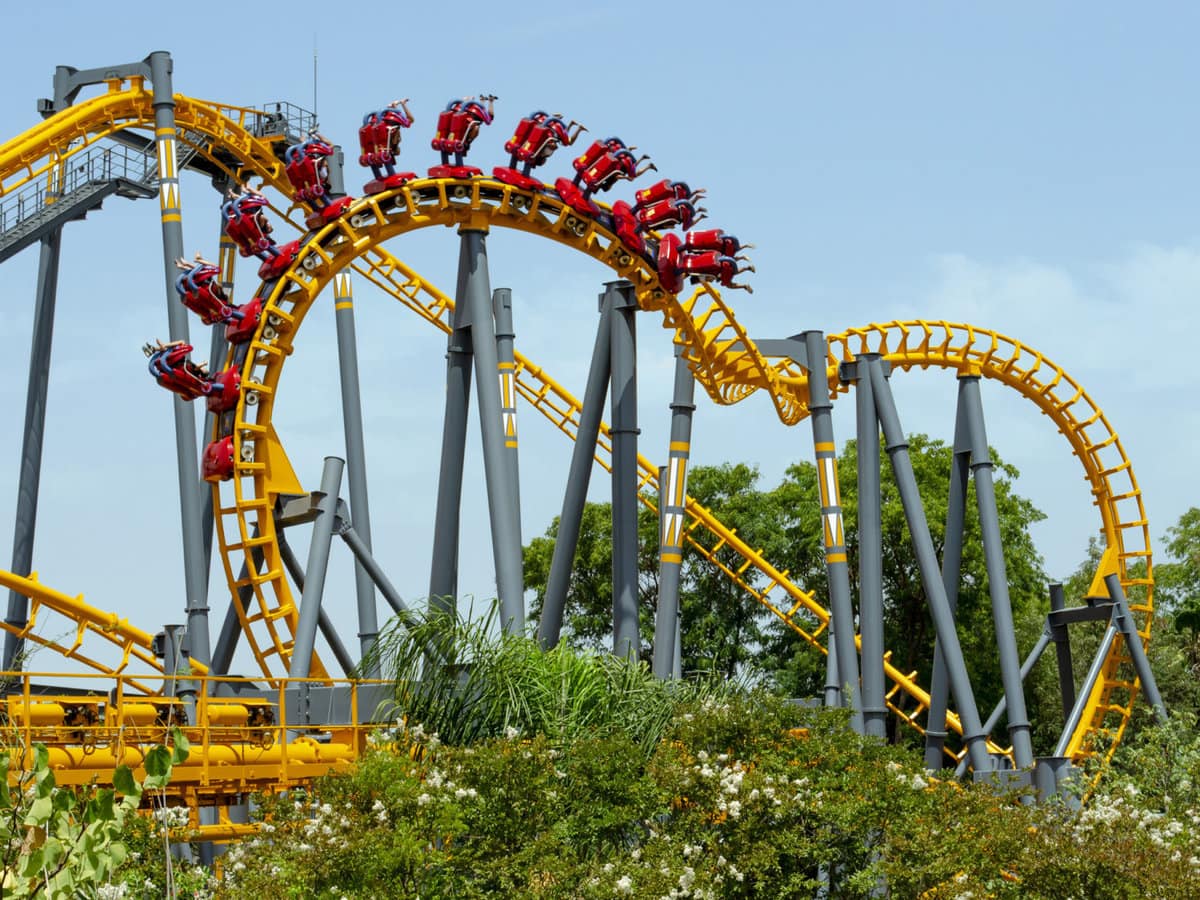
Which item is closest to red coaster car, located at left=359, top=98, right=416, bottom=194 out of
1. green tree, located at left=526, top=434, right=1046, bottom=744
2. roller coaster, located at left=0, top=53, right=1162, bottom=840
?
roller coaster, located at left=0, top=53, right=1162, bottom=840

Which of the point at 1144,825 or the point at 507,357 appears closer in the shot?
the point at 1144,825

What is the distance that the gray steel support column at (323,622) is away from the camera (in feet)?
55.8

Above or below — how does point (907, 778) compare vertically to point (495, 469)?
below

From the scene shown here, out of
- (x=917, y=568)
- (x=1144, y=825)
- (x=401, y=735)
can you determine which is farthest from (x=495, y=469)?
(x=917, y=568)

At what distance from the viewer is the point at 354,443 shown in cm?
2069

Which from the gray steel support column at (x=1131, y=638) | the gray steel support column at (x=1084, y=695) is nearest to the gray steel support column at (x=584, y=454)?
the gray steel support column at (x=1084, y=695)

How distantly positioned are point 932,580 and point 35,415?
457 inches

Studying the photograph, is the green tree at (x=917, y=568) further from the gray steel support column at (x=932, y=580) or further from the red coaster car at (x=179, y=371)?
the red coaster car at (x=179, y=371)

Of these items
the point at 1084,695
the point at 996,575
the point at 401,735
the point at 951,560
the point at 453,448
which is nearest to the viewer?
the point at 401,735

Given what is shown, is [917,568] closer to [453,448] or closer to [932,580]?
[932,580]

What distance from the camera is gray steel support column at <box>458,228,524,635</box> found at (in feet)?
53.7

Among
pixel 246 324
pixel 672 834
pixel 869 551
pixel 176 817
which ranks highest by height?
pixel 246 324

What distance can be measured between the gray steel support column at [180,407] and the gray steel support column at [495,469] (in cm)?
391

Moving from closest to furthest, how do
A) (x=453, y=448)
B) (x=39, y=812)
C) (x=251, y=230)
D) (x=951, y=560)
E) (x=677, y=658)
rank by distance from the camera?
1. (x=39, y=812)
2. (x=251, y=230)
3. (x=453, y=448)
4. (x=951, y=560)
5. (x=677, y=658)
